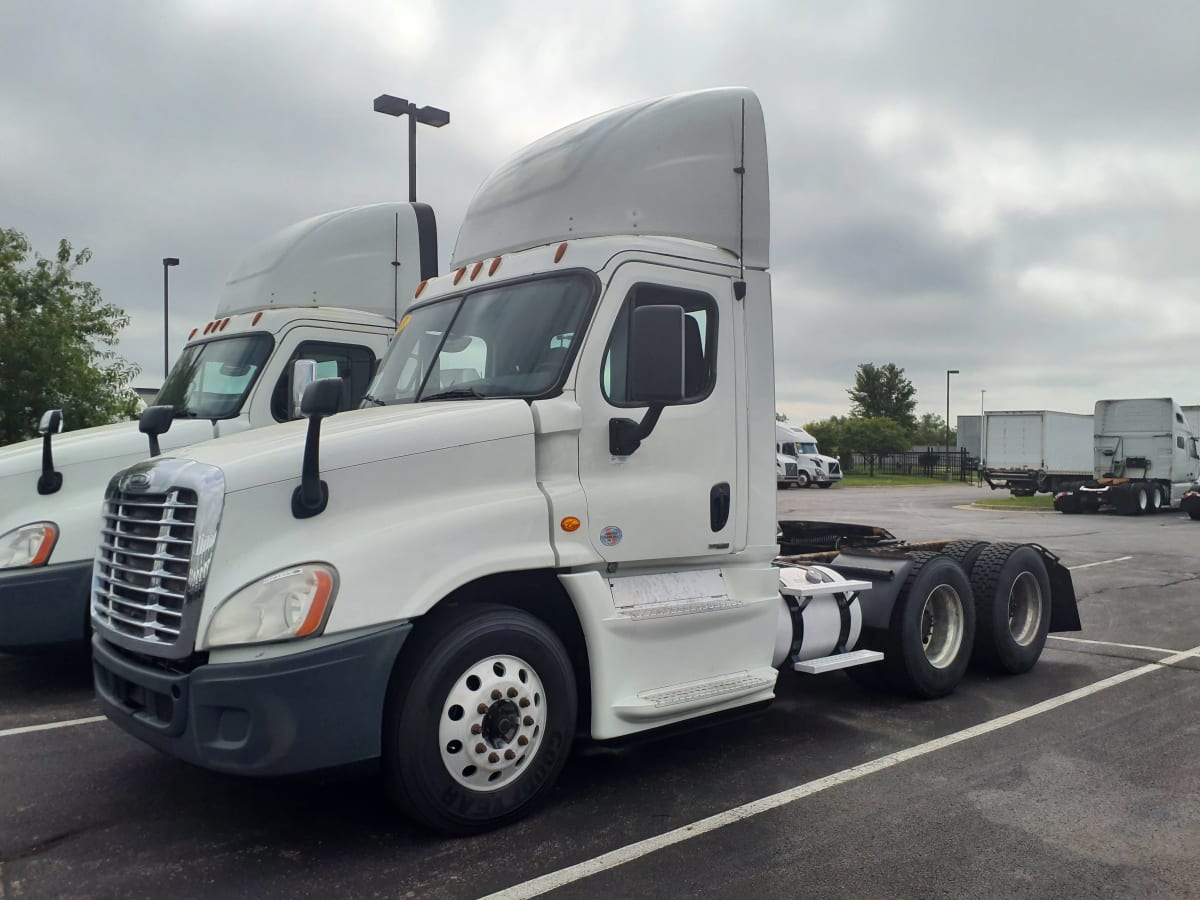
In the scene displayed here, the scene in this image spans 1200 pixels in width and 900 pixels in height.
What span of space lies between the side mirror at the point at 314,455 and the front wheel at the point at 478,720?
0.74 meters

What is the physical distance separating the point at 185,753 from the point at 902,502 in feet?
105

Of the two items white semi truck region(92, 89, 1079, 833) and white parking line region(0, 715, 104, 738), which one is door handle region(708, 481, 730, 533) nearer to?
white semi truck region(92, 89, 1079, 833)

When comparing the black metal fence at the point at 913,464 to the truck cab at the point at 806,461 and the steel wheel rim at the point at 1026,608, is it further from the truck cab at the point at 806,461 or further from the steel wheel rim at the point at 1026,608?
the steel wheel rim at the point at 1026,608

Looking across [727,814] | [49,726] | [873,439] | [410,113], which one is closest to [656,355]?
[727,814]

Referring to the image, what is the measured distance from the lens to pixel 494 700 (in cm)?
429

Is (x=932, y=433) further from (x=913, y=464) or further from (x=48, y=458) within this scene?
(x=48, y=458)

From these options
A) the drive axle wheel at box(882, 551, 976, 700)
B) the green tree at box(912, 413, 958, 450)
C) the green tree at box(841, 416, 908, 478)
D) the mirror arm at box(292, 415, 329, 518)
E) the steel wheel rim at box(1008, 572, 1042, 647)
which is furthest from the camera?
the green tree at box(912, 413, 958, 450)

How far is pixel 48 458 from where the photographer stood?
673cm

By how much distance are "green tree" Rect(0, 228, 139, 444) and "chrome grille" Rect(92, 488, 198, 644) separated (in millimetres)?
16817

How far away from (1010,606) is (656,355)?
4.33 metres

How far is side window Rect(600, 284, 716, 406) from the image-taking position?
491cm

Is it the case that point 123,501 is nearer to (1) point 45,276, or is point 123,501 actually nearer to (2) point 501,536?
(2) point 501,536

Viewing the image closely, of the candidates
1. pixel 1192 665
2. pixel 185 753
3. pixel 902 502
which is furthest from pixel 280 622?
pixel 902 502

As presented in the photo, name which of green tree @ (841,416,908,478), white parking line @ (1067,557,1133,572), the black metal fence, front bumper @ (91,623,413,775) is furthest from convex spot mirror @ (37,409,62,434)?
green tree @ (841,416,908,478)
